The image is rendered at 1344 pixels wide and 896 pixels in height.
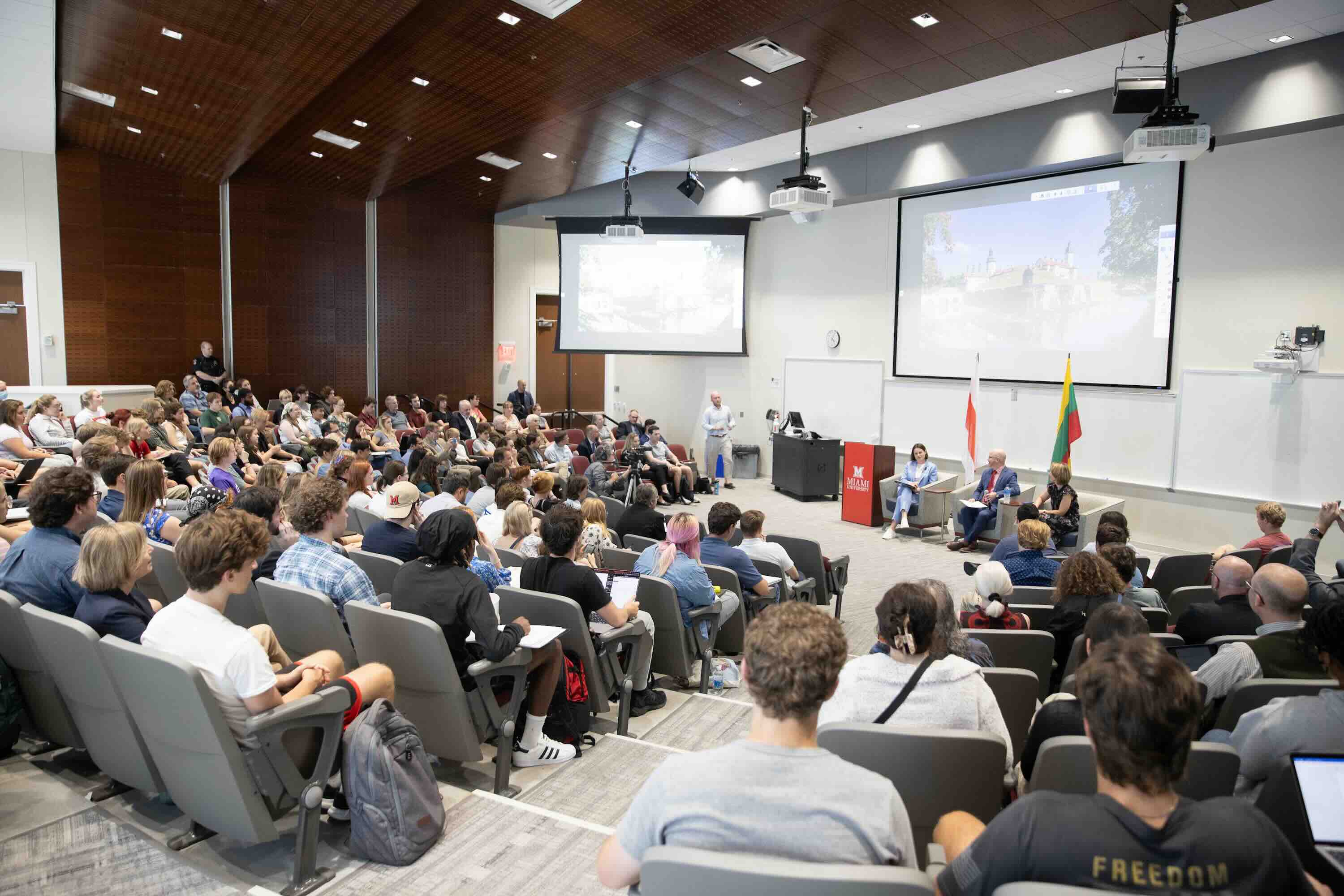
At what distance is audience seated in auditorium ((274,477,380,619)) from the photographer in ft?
11.0

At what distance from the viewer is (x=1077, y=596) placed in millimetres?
3645

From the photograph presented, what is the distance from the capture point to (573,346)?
1407 cm

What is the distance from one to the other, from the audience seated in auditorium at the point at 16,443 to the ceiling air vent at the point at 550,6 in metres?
5.18

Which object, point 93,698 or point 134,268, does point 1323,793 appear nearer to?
point 93,698

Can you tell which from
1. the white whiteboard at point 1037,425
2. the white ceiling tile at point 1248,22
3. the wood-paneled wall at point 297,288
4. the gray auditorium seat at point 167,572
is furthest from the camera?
the wood-paneled wall at point 297,288

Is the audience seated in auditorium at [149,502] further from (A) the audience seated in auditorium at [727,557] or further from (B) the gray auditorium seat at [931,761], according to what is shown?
(B) the gray auditorium seat at [931,761]

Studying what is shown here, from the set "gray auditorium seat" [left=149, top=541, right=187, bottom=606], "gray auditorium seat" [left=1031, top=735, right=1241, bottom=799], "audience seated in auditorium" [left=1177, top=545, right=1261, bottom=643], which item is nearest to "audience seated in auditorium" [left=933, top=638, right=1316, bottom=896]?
"gray auditorium seat" [left=1031, top=735, right=1241, bottom=799]

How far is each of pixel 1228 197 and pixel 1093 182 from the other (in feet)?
4.56

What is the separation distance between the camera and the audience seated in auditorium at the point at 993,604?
366cm

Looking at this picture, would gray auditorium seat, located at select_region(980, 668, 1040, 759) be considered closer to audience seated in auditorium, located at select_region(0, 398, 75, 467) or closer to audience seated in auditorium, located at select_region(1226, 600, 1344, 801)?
audience seated in auditorium, located at select_region(1226, 600, 1344, 801)

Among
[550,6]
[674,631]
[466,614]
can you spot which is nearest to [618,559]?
[674,631]

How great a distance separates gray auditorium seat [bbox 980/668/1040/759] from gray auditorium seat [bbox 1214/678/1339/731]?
1.82 feet

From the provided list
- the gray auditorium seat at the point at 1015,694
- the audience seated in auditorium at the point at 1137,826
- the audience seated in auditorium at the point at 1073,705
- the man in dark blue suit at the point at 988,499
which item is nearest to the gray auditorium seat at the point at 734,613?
the gray auditorium seat at the point at 1015,694

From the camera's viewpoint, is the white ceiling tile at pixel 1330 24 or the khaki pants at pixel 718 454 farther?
the khaki pants at pixel 718 454
